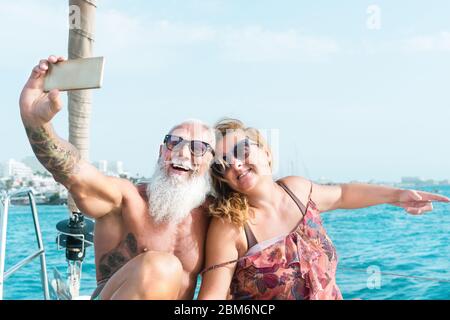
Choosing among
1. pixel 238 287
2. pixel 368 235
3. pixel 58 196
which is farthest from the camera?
pixel 58 196

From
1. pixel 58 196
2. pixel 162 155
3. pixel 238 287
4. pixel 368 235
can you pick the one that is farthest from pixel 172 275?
pixel 58 196

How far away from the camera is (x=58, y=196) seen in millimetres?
47344

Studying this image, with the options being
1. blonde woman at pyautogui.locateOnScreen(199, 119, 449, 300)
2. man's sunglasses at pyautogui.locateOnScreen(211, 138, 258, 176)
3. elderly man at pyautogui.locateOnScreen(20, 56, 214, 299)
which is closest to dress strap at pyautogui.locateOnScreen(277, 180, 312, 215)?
blonde woman at pyautogui.locateOnScreen(199, 119, 449, 300)

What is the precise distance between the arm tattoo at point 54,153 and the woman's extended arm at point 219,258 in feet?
2.38

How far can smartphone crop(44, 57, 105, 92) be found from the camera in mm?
2053

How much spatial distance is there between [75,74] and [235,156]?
917 millimetres

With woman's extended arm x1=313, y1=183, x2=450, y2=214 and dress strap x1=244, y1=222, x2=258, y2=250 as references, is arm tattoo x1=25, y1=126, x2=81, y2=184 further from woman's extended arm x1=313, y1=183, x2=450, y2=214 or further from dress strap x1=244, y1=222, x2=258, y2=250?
woman's extended arm x1=313, y1=183, x2=450, y2=214

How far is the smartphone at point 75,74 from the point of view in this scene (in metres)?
2.05

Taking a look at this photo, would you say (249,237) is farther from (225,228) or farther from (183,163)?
(183,163)

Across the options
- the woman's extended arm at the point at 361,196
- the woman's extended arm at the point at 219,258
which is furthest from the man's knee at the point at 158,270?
the woman's extended arm at the point at 361,196

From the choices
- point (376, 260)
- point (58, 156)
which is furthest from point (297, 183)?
point (376, 260)
